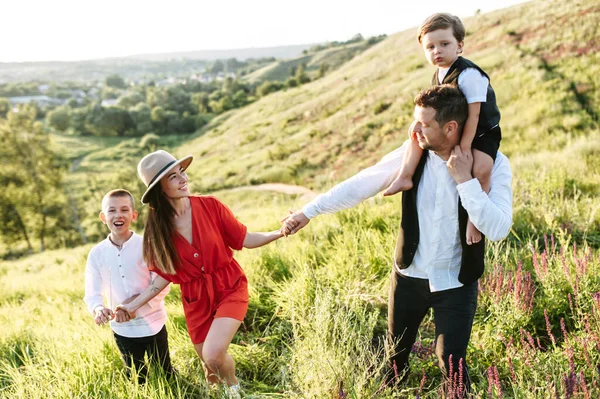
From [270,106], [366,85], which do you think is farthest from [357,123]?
[270,106]

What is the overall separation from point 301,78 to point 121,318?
80.6m

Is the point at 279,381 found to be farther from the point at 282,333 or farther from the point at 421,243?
the point at 421,243

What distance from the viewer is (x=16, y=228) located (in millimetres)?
33656

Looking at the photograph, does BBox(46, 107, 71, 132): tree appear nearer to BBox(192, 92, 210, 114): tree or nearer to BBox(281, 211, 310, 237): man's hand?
BBox(192, 92, 210, 114): tree

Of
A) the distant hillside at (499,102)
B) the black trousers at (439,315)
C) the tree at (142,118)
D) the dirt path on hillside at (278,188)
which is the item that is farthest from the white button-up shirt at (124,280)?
the tree at (142,118)

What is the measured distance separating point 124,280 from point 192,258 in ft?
1.86

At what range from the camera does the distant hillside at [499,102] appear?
16344 millimetres

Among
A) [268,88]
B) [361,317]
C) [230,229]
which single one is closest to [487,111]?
[361,317]

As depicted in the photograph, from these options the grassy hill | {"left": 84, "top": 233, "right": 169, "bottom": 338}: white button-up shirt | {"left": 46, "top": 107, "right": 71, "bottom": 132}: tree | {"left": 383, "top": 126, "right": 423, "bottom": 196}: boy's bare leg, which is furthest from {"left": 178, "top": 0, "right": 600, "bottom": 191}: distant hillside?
{"left": 46, "top": 107, "right": 71, "bottom": 132}: tree

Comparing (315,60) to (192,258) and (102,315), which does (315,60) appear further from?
(102,315)

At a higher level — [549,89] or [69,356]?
[549,89]

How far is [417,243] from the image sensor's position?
2666 millimetres

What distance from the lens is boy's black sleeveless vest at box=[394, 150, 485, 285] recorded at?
2.49 m

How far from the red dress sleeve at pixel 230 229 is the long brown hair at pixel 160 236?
37cm
